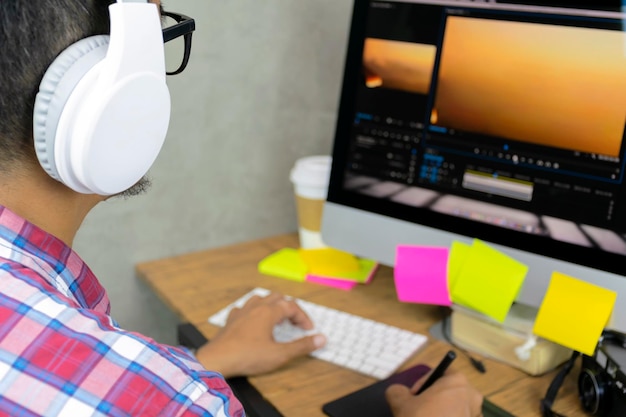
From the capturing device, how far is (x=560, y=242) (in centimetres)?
83

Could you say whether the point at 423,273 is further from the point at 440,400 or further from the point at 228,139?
the point at 228,139

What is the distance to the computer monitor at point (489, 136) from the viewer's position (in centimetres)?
80

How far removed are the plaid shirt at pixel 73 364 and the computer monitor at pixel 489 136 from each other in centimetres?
52

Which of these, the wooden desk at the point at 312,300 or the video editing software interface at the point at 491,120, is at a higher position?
the video editing software interface at the point at 491,120

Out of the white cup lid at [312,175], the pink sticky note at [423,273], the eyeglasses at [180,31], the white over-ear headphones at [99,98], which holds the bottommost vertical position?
the pink sticky note at [423,273]

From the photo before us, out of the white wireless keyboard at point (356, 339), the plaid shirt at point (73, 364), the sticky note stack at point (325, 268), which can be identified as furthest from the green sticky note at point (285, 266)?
the plaid shirt at point (73, 364)

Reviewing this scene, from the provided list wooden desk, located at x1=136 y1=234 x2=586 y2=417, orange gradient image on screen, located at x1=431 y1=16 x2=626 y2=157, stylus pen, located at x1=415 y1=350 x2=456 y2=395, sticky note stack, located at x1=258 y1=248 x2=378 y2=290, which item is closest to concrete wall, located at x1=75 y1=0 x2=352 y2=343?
wooden desk, located at x1=136 y1=234 x2=586 y2=417

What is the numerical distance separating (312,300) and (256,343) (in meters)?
0.21

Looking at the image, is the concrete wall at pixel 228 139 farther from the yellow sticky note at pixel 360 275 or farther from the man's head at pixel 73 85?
the man's head at pixel 73 85

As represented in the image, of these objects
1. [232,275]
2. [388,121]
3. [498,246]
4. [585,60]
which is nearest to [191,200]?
[232,275]

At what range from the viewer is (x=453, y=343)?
0.93 meters

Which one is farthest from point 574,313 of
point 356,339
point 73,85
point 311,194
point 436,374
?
point 73,85

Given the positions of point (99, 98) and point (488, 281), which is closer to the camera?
point (99, 98)

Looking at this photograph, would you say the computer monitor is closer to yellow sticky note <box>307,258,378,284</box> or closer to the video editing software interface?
the video editing software interface
